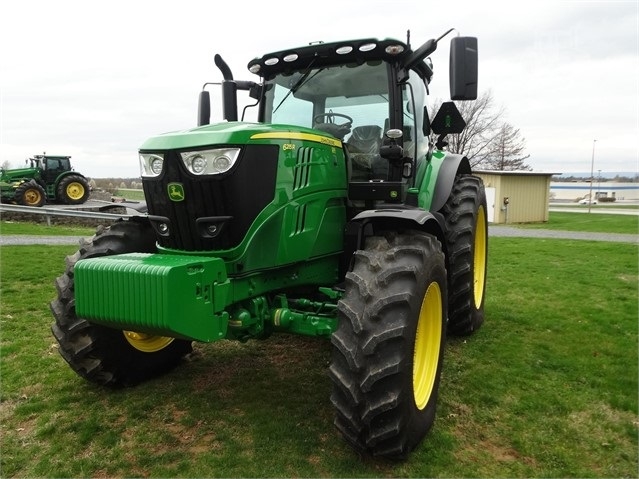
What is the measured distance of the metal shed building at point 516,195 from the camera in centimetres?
2489

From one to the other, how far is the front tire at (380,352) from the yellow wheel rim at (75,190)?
78.4 feet

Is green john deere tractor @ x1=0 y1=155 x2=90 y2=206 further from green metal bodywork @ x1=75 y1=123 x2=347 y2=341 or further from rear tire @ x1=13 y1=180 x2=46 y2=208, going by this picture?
green metal bodywork @ x1=75 y1=123 x2=347 y2=341

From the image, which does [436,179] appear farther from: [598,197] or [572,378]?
[598,197]

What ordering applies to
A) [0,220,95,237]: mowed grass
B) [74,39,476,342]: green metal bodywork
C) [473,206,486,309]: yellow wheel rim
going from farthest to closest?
1. [0,220,95,237]: mowed grass
2. [473,206,486,309]: yellow wheel rim
3. [74,39,476,342]: green metal bodywork

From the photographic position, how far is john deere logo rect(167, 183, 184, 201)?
3.30m

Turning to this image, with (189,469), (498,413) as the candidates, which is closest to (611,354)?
(498,413)

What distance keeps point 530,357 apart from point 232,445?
292cm

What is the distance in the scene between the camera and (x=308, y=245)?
3746 millimetres

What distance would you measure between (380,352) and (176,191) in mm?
1614

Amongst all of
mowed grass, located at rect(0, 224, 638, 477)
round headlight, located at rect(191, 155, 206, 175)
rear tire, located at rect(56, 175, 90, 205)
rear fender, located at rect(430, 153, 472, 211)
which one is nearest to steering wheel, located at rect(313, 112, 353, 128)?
rear fender, located at rect(430, 153, 472, 211)

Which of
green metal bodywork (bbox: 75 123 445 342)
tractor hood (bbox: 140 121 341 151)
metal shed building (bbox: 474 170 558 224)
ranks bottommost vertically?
metal shed building (bbox: 474 170 558 224)

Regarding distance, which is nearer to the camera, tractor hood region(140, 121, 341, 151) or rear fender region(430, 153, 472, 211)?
tractor hood region(140, 121, 341, 151)

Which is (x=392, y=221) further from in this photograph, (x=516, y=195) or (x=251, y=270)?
(x=516, y=195)

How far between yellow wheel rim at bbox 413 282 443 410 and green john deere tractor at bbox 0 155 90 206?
22821mm
